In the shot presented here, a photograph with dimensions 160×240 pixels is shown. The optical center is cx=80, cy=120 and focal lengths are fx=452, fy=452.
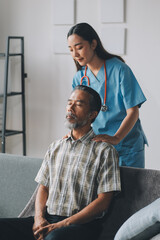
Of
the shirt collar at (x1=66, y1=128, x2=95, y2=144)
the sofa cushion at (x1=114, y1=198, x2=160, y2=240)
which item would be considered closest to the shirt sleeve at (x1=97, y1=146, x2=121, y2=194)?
the shirt collar at (x1=66, y1=128, x2=95, y2=144)

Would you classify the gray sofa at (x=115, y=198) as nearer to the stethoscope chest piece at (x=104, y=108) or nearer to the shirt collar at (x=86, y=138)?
the shirt collar at (x=86, y=138)

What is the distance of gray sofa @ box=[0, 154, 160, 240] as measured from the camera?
1.83 m

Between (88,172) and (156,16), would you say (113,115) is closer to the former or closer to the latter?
(88,172)

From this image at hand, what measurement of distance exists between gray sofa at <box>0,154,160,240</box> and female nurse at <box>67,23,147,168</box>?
0.30 metres

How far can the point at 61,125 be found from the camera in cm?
385

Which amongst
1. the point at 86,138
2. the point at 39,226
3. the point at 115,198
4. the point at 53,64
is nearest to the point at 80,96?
the point at 86,138

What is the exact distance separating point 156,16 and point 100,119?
143 centimetres

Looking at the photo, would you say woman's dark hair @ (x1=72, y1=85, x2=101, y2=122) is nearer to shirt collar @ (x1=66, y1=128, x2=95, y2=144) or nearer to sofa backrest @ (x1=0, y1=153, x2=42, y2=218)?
shirt collar @ (x1=66, y1=128, x2=95, y2=144)

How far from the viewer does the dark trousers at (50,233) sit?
5.46 ft

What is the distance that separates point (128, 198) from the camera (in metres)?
1.88

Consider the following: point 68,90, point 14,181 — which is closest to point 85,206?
point 14,181

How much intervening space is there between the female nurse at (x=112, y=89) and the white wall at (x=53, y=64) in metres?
1.19

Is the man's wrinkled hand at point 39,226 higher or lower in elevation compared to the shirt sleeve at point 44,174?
lower

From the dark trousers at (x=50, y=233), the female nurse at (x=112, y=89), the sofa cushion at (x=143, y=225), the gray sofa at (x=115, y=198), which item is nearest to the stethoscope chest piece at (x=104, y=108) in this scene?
the female nurse at (x=112, y=89)
